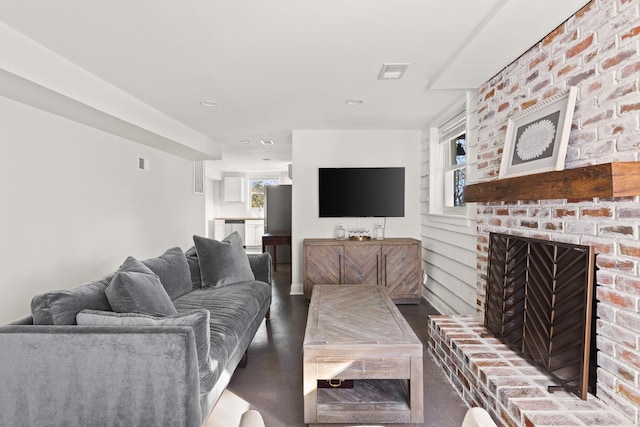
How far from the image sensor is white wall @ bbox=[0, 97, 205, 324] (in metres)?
2.96

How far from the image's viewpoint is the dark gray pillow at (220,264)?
3656 millimetres

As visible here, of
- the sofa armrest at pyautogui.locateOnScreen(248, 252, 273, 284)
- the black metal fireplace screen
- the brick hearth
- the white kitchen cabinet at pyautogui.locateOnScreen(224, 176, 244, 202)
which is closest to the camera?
the brick hearth

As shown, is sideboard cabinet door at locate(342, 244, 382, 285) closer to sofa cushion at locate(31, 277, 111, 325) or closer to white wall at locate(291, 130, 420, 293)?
white wall at locate(291, 130, 420, 293)

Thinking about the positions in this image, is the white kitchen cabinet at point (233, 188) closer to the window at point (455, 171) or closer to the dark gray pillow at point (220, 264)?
the dark gray pillow at point (220, 264)

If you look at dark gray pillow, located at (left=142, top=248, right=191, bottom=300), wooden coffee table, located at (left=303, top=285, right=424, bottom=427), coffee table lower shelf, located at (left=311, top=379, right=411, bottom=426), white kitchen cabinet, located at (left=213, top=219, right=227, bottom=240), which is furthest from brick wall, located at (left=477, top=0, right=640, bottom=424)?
white kitchen cabinet, located at (left=213, top=219, right=227, bottom=240)

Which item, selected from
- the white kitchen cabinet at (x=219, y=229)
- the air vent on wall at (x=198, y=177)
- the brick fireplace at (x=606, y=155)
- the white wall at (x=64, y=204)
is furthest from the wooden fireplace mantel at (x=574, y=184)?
the white kitchen cabinet at (x=219, y=229)

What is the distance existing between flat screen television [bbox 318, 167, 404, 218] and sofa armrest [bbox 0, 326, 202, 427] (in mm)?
3625

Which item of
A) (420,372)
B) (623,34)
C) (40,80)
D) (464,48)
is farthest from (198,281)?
(623,34)

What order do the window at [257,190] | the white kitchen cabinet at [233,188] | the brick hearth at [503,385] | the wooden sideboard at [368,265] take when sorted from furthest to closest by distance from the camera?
the window at [257,190] < the white kitchen cabinet at [233,188] < the wooden sideboard at [368,265] < the brick hearth at [503,385]

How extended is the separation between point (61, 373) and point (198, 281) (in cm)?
197

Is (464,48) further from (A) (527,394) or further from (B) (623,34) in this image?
(A) (527,394)

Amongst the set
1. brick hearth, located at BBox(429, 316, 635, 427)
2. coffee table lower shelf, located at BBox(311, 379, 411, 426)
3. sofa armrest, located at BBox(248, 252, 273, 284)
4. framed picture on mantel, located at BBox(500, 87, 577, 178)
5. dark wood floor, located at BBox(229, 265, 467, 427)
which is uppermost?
framed picture on mantel, located at BBox(500, 87, 577, 178)

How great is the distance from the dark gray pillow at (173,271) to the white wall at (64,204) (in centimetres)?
99

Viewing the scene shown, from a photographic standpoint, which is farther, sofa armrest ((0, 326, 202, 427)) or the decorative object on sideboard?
the decorative object on sideboard
